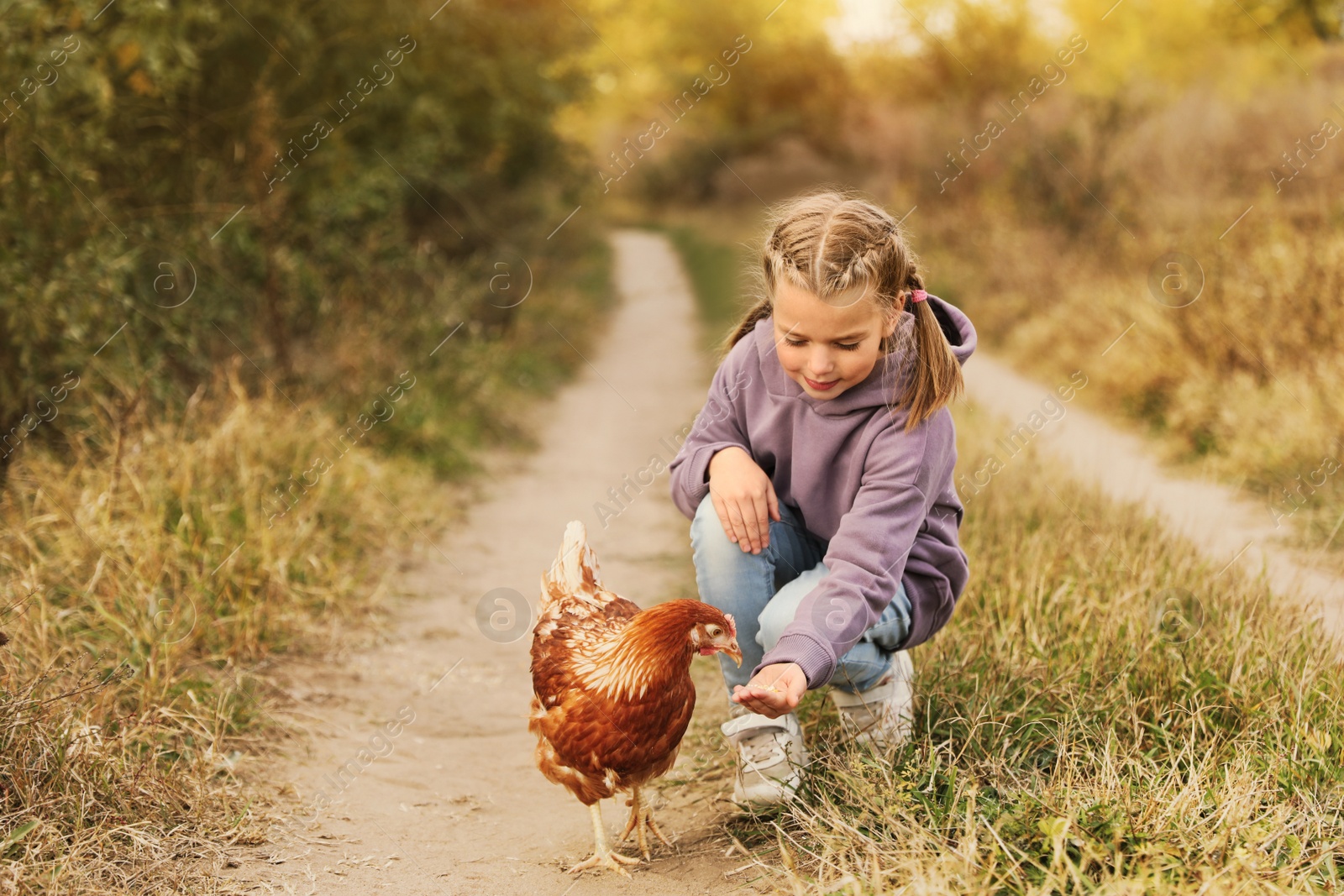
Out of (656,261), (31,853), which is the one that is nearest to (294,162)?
(31,853)

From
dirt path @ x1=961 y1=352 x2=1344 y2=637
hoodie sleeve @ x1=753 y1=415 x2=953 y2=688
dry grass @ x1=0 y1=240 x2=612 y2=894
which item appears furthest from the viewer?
dirt path @ x1=961 y1=352 x2=1344 y2=637

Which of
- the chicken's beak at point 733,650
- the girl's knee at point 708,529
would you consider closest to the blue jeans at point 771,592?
the girl's knee at point 708,529

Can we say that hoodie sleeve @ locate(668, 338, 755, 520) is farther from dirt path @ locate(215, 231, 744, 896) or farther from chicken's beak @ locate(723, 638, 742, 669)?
dirt path @ locate(215, 231, 744, 896)

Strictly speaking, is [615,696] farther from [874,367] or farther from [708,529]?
[874,367]

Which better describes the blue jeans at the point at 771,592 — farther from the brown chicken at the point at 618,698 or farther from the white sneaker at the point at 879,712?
the brown chicken at the point at 618,698

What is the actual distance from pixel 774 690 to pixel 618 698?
567 mm

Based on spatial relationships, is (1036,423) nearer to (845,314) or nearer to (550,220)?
(845,314)

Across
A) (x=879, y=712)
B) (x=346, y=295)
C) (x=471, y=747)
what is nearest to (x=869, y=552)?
(x=879, y=712)

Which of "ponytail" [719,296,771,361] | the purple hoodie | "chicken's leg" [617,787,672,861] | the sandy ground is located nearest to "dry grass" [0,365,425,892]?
the sandy ground

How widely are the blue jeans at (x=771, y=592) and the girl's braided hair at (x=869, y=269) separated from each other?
482mm

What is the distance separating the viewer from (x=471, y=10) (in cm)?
953

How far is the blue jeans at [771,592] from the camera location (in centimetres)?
264

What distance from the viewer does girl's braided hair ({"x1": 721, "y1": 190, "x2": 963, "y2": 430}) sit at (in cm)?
237

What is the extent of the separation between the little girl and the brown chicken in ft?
0.53
